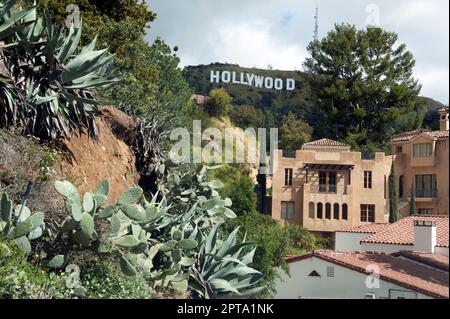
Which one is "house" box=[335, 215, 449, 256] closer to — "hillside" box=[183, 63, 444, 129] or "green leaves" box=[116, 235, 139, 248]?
"hillside" box=[183, 63, 444, 129]

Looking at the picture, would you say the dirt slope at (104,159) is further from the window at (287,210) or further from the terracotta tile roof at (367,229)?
the terracotta tile roof at (367,229)

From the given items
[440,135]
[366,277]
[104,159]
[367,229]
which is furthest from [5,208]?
[367,229]

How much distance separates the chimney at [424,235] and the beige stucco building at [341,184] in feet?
5.36

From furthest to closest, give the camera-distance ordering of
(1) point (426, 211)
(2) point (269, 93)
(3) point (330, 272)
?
1. (2) point (269, 93)
2. (1) point (426, 211)
3. (3) point (330, 272)

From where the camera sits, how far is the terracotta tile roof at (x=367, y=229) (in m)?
11.3

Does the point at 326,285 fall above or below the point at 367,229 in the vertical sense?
below

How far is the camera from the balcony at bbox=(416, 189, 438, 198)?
9069 mm

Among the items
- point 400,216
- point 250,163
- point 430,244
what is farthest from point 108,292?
point 250,163

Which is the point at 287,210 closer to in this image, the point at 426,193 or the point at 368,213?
the point at 368,213

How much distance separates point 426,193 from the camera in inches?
422

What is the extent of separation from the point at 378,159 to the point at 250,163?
4.13 metres

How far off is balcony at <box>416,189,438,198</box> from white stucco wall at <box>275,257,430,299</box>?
1.93 m

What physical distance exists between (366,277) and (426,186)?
3.93 m
